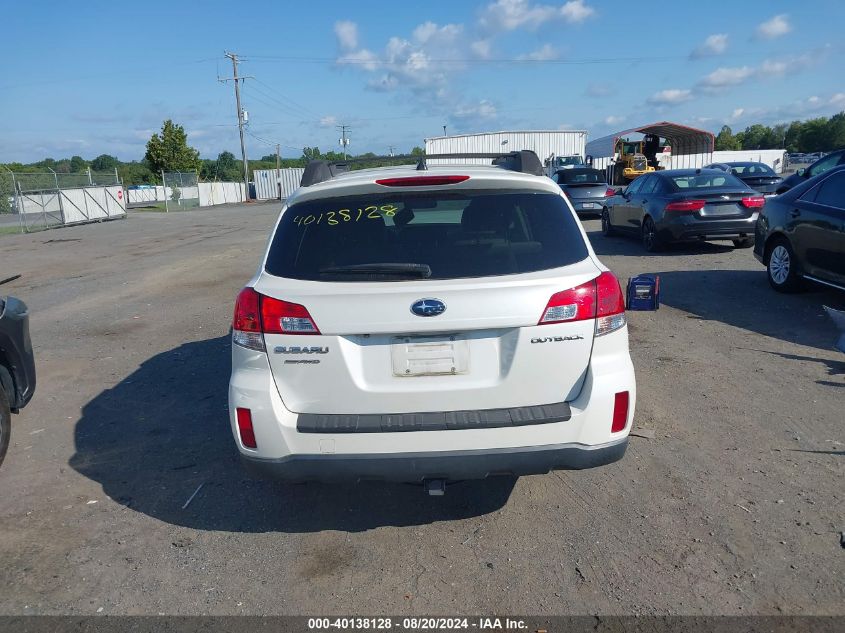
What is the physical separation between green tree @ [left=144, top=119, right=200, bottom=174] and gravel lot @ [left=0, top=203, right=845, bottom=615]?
61.2 meters

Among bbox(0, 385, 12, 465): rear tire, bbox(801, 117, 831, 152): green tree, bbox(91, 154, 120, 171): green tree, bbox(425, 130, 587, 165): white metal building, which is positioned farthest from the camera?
bbox(91, 154, 120, 171): green tree

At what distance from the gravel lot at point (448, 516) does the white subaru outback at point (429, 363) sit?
0.51 m

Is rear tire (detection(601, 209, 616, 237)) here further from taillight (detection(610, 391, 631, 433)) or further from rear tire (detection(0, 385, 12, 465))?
rear tire (detection(0, 385, 12, 465))

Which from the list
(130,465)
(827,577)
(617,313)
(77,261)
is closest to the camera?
(827,577)

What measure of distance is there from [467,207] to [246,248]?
15539 mm

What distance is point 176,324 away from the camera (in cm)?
899

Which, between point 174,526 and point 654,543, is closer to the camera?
point 654,543

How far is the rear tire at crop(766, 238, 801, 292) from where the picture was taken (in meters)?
8.74

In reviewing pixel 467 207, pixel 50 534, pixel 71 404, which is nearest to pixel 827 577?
pixel 467 207

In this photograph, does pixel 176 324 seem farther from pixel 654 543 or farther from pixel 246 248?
pixel 246 248

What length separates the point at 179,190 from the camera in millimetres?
46562

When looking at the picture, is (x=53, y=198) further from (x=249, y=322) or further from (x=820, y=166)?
(x=249, y=322)

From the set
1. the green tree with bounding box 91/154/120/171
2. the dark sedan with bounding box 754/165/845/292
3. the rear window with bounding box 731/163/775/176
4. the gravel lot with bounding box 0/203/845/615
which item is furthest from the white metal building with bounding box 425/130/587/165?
the green tree with bounding box 91/154/120/171

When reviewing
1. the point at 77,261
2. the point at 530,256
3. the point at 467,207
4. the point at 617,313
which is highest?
the point at 467,207
